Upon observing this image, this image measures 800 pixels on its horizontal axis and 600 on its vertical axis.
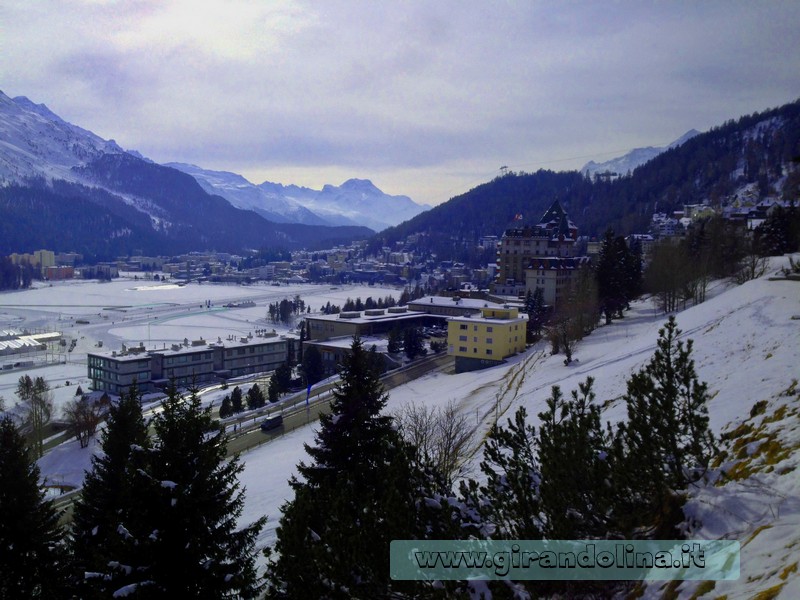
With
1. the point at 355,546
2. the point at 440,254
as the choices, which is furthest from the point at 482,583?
the point at 440,254

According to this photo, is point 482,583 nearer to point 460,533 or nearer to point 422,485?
point 460,533

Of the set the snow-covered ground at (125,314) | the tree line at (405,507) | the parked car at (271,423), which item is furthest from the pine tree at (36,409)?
the tree line at (405,507)

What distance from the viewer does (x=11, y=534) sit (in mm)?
7664

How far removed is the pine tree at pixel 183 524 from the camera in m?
5.49

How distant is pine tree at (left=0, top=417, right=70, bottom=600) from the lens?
7379mm

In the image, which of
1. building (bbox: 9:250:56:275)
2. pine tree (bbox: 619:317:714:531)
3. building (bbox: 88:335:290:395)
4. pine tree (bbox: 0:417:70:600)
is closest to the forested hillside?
building (bbox: 88:335:290:395)

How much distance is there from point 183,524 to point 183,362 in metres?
34.2

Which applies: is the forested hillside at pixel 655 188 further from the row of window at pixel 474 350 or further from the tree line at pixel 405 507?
the tree line at pixel 405 507

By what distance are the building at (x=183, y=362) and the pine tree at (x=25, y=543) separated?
2347 cm

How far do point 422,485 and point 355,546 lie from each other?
1.11 metres

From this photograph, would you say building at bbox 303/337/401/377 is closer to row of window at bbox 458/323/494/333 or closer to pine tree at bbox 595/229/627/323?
row of window at bbox 458/323/494/333

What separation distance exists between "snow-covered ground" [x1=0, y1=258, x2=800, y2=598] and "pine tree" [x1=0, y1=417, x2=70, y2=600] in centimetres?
479

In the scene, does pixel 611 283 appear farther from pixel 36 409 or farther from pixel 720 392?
pixel 36 409

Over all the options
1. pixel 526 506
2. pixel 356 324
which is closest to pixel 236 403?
pixel 356 324
